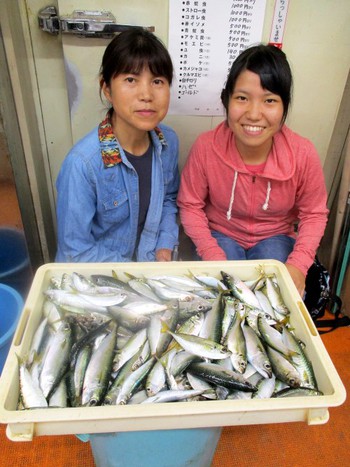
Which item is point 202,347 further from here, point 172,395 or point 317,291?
point 317,291

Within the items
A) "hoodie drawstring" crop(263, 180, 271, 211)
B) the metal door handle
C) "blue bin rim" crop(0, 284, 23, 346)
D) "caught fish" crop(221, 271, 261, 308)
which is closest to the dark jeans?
"hoodie drawstring" crop(263, 180, 271, 211)

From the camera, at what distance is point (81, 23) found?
6.03 ft

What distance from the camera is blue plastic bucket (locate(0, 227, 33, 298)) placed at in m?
2.19

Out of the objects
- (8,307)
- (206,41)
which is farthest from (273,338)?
(206,41)

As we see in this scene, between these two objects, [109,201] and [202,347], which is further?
[109,201]

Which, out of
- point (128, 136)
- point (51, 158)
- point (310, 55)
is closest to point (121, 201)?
point (128, 136)

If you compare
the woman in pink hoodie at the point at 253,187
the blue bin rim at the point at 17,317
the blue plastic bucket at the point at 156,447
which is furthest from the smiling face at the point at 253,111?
the blue bin rim at the point at 17,317

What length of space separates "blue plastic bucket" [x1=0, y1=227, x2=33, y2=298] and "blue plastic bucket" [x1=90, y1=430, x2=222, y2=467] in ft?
4.25

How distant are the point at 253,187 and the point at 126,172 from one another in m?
0.65

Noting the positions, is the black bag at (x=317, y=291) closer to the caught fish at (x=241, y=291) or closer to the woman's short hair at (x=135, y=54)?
the caught fish at (x=241, y=291)

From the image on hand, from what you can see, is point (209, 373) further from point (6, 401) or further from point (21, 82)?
point (21, 82)

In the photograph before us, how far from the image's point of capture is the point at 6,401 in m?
0.99

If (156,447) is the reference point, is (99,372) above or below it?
above

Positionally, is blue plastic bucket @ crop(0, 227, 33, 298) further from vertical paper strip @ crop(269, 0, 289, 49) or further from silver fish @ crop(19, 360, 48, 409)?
vertical paper strip @ crop(269, 0, 289, 49)
